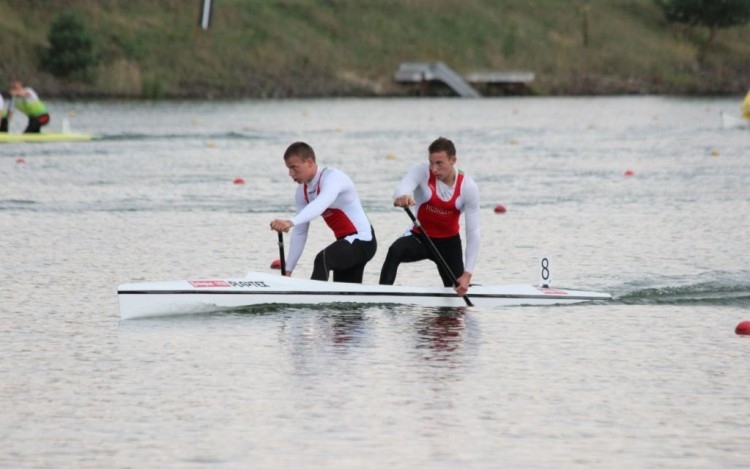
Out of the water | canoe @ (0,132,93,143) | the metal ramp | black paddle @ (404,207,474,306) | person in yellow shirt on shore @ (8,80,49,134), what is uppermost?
the metal ramp

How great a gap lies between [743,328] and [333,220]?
350 centimetres

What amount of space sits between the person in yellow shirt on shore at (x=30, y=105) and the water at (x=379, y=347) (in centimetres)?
953

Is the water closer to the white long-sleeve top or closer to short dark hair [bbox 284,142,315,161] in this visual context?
the white long-sleeve top

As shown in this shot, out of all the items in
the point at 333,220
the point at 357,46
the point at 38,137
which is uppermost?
the point at 357,46

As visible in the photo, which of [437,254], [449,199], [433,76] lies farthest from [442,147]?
[433,76]

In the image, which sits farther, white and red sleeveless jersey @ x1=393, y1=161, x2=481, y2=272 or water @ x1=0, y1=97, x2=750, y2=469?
white and red sleeveless jersey @ x1=393, y1=161, x2=481, y2=272

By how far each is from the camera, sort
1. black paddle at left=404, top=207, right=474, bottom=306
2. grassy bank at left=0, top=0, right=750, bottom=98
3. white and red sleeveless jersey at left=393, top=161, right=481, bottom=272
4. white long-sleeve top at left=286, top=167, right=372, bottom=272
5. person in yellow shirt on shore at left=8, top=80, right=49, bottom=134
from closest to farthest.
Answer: white long-sleeve top at left=286, top=167, right=372, bottom=272 < white and red sleeveless jersey at left=393, top=161, right=481, bottom=272 < black paddle at left=404, top=207, right=474, bottom=306 < person in yellow shirt on shore at left=8, top=80, right=49, bottom=134 < grassy bank at left=0, top=0, right=750, bottom=98

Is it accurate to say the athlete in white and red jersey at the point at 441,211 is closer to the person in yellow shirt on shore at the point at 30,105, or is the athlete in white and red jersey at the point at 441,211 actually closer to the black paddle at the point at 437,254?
the black paddle at the point at 437,254

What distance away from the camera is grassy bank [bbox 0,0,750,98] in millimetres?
74250

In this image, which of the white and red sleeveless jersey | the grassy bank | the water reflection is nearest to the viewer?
the water reflection

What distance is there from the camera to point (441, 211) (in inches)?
526

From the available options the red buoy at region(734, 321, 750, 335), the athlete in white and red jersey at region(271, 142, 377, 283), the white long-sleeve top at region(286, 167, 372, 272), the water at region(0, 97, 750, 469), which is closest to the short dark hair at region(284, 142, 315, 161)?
the athlete in white and red jersey at region(271, 142, 377, 283)

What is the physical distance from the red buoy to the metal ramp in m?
67.8

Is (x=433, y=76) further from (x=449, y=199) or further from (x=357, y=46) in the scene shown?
(x=449, y=199)
